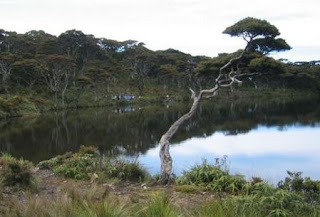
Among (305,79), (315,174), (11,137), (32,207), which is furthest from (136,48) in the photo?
(32,207)

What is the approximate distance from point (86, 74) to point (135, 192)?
56.3 meters

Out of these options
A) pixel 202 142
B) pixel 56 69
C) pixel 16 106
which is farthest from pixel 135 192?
pixel 56 69

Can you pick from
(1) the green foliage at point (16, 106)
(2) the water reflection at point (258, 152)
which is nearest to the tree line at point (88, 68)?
Answer: (1) the green foliage at point (16, 106)

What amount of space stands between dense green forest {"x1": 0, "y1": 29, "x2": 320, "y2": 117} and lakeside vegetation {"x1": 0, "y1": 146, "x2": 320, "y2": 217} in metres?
37.7

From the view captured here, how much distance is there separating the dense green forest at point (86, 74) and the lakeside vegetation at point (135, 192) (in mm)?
37671

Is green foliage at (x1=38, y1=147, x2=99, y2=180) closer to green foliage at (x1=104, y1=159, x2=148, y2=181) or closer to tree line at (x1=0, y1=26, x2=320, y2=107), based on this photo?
green foliage at (x1=104, y1=159, x2=148, y2=181)

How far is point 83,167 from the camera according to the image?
10.9 metres

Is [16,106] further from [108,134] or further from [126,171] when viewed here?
[126,171]

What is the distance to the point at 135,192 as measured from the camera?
830cm

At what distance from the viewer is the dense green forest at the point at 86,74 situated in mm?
54906

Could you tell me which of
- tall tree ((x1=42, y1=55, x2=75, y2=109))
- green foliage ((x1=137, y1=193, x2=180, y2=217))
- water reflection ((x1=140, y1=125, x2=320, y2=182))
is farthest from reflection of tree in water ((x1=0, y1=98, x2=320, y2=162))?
tall tree ((x1=42, y1=55, x2=75, y2=109))

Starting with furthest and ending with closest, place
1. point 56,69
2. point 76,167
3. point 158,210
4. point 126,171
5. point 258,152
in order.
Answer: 1. point 56,69
2. point 258,152
3. point 76,167
4. point 126,171
5. point 158,210

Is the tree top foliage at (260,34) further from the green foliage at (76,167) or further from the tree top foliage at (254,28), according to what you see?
the green foliage at (76,167)

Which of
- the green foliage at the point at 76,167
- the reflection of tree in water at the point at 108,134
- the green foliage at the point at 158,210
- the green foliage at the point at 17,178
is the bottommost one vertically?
the reflection of tree in water at the point at 108,134
